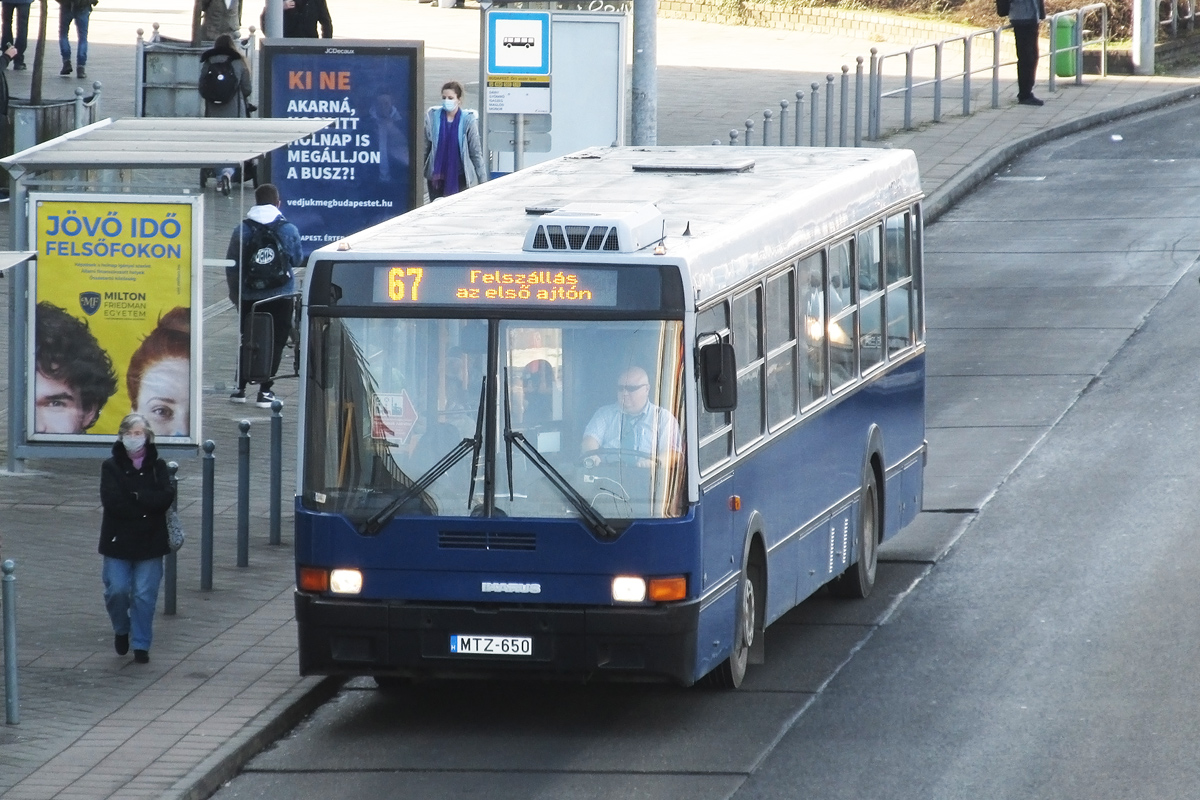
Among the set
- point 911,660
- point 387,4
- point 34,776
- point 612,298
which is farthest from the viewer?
point 387,4

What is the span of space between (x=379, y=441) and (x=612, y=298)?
1225 mm

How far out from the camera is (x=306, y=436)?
9805 millimetres

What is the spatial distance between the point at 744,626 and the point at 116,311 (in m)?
6.00

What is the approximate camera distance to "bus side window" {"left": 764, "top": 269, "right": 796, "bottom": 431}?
35.6 feet

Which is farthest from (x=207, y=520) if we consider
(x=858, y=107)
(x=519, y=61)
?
(x=858, y=107)

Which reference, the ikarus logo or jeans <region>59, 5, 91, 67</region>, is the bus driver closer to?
the ikarus logo

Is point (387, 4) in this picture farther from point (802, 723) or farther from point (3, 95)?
point (802, 723)

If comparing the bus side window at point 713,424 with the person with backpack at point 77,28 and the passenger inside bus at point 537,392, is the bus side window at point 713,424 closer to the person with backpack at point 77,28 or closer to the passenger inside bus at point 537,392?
the passenger inside bus at point 537,392

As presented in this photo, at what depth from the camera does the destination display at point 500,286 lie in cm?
964

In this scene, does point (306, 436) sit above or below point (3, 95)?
below

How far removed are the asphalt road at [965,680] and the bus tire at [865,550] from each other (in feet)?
0.38

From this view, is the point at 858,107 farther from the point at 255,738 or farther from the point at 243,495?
the point at 255,738

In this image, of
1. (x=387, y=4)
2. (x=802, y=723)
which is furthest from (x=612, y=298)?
(x=387, y=4)

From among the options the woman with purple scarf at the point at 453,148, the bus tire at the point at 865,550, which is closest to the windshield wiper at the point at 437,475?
the bus tire at the point at 865,550
